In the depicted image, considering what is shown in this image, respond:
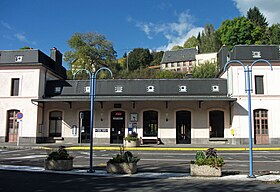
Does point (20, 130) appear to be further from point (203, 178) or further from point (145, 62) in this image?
point (145, 62)

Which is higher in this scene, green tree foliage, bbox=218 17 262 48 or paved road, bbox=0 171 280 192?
green tree foliage, bbox=218 17 262 48

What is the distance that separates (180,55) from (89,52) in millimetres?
44489

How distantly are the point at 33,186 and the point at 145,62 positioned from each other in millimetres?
78408

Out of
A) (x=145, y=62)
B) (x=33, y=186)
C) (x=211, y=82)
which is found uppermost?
(x=145, y=62)

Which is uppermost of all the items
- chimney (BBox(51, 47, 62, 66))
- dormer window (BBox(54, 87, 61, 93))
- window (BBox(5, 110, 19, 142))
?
chimney (BBox(51, 47, 62, 66))

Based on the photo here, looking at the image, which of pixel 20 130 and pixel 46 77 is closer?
pixel 20 130

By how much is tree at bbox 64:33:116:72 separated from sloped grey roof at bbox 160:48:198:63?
39.0 m

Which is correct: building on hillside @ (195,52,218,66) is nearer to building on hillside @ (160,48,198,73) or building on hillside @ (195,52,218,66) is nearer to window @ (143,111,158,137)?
building on hillside @ (160,48,198,73)

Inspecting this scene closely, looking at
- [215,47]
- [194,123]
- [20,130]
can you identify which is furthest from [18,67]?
[215,47]

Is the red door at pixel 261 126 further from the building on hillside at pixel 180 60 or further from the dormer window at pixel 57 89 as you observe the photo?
the building on hillside at pixel 180 60

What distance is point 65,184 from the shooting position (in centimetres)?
810

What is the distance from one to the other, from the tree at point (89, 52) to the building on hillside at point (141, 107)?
20.0 m

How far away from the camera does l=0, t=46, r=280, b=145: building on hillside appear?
81.4 feet

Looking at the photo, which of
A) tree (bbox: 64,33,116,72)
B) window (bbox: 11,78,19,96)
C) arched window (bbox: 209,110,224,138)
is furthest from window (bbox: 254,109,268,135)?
tree (bbox: 64,33,116,72)
